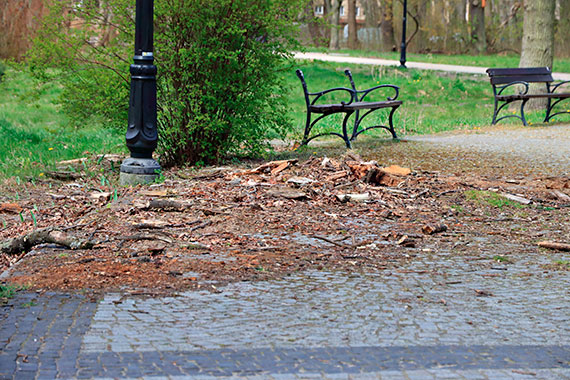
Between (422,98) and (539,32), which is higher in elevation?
(539,32)

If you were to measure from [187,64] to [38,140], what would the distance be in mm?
→ 5316

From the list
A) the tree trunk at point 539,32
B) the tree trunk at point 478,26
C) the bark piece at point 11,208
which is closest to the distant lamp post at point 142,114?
the bark piece at point 11,208

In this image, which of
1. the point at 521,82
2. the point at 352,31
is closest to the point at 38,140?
the point at 521,82

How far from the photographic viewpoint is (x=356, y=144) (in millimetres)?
11047

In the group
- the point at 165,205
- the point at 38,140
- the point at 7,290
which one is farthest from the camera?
the point at 38,140

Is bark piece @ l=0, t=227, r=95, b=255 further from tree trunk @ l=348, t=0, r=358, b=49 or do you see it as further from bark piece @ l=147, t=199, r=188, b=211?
tree trunk @ l=348, t=0, r=358, b=49

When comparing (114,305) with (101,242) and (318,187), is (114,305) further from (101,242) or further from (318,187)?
(318,187)

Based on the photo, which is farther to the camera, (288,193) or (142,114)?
(142,114)

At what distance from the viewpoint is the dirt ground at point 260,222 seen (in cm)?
500

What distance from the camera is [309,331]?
3936mm

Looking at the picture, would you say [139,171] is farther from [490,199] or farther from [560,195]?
[560,195]

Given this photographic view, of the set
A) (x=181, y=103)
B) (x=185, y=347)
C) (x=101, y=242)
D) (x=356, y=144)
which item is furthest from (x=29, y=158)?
(x=185, y=347)

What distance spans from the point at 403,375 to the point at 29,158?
8.18 metres

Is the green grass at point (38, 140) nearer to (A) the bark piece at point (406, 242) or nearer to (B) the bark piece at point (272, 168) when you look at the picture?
(B) the bark piece at point (272, 168)
